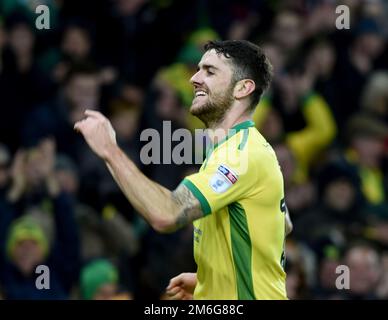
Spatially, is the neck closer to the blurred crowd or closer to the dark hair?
the dark hair

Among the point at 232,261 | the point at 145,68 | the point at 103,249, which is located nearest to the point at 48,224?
the point at 103,249

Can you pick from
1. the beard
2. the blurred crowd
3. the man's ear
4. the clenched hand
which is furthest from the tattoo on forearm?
the blurred crowd

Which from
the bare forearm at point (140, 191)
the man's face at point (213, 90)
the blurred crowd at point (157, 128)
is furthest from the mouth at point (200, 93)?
the blurred crowd at point (157, 128)

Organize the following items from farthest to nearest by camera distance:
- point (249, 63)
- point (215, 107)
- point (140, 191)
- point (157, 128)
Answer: point (157, 128)
point (249, 63)
point (215, 107)
point (140, 191)

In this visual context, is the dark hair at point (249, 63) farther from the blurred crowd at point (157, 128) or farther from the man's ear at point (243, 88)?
the blurred crowd at point (157, 128)

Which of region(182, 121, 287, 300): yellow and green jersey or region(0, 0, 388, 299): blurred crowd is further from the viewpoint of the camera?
region(0, 0, 388, 299): blurred crowd

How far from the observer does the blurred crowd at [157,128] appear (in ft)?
31.0

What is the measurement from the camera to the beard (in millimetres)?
6297

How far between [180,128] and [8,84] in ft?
4.74

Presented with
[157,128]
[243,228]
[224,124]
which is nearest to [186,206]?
[243,228]

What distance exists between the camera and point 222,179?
600 centimetres

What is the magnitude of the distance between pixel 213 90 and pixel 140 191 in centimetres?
80

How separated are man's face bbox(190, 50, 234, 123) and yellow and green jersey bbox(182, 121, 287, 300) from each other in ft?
0.51

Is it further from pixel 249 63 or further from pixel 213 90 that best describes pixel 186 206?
pixel 249 63
